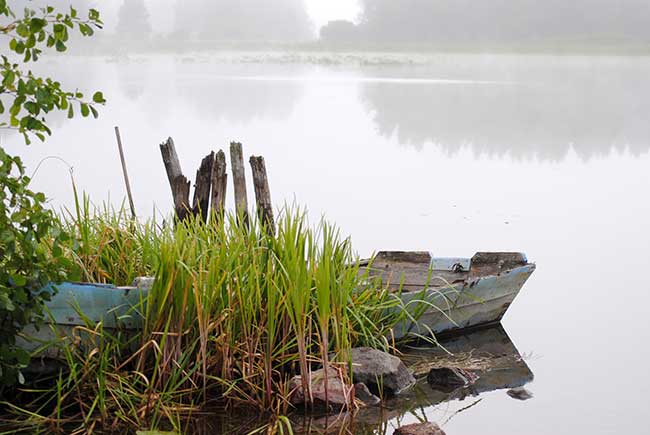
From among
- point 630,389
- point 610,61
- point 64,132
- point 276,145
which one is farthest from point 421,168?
point 610,61

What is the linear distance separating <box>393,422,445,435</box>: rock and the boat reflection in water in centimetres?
17

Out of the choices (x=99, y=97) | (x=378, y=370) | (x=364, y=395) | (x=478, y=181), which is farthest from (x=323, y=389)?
(x=478, y=181)

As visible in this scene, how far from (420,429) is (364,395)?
1.62 feet

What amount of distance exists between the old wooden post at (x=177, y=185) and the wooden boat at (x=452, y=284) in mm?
1328

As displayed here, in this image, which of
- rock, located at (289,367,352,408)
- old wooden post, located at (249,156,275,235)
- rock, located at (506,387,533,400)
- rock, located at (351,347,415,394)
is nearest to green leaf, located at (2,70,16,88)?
rock, located at (289,367,352,408)

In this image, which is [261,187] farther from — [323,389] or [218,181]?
[323,389]

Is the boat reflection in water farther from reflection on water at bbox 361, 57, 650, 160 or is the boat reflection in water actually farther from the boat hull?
reflection on water at bbox 361, 57, 650, 160

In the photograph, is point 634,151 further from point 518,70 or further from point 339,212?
point 518,70

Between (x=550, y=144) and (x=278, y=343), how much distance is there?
55.0 feet

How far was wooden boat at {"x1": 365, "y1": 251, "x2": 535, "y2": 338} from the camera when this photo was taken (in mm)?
6641

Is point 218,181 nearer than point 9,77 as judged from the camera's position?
No

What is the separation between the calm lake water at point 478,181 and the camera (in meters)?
6.97

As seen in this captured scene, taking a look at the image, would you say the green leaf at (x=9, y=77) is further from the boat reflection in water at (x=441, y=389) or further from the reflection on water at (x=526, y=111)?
the reflection on water at (x=526, y=111)

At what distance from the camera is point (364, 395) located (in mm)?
5684
